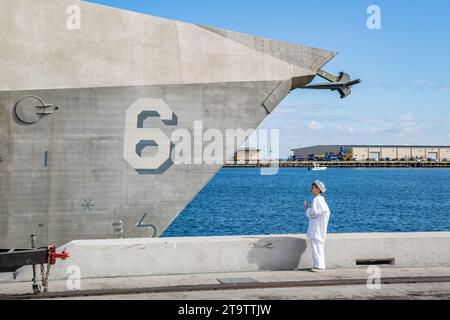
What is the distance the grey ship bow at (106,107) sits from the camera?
1401 cm

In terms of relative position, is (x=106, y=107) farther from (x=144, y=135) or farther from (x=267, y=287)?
(x=267, y=287)

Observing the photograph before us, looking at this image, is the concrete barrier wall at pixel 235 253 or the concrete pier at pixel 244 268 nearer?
the concrete pier at pixel 244 268

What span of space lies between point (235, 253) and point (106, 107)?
622 cm

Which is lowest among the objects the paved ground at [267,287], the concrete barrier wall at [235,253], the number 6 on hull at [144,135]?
the paved ground at [267,287]

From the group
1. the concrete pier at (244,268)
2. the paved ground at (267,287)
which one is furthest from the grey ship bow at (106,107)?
the paved ground at (267,287)

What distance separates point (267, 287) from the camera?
30.3 ft

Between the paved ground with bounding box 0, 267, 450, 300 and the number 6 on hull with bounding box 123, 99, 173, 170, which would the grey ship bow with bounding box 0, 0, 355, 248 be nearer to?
the number 6 on hull with bounding box 123, 99, 173, 170

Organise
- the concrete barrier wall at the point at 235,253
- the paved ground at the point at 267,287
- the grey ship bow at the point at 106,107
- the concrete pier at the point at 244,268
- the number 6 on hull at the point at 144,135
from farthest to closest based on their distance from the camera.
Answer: the number 6 on hull at the point at 144,135 → the grey ship bow at the point at 106,107 → the concrete barrier wall at the point at 235,253 → the concrete pier at the point at 244,268 → the paved ground at the point at 267,287

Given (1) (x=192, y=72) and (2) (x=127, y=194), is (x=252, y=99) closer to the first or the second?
(1) (x=192, y=72)

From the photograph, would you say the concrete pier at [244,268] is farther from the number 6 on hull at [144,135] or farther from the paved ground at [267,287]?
the number 6 on hull at [144,135]

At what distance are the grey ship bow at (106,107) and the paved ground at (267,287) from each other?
5034 mm

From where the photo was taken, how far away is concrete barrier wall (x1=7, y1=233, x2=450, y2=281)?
987 centimetres

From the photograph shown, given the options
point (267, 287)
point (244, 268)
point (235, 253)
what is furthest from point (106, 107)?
point (267, 287)
